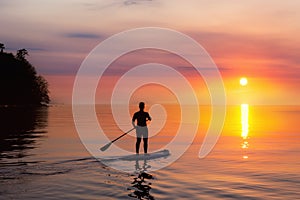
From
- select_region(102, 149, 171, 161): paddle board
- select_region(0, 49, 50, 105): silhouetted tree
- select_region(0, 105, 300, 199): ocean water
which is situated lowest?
select_region(0, 105, 300, 199): ocean water

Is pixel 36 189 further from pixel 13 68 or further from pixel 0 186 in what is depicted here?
pixel 13 68

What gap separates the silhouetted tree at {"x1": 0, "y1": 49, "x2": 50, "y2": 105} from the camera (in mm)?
158250

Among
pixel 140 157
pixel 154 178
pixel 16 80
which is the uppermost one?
pixel 16 80

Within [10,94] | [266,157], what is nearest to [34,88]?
[10,94]

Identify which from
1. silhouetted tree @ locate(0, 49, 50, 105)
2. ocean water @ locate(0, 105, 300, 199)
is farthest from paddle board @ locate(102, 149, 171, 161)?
silhouetted tree @ locate(0, 49, 50, 105)

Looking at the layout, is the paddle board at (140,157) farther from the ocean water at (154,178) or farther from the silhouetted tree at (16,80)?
the silhouetted tree at (16,80)

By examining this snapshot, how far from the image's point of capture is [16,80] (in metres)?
162

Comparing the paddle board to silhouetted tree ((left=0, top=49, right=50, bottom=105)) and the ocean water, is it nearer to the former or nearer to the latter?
the ocean water

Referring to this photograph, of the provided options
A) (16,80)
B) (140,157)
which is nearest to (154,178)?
(140,157)

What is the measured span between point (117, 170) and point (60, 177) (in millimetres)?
3824

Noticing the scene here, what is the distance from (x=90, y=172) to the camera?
20.7m

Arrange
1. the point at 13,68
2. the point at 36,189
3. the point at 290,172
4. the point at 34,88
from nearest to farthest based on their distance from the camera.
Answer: the point at 36,189 → the point at 290,172 → the point at 13,68 → the point at 34,88

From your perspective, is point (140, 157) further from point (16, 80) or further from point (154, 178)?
point (16, 80)

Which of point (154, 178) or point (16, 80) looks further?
point (16, 80)
